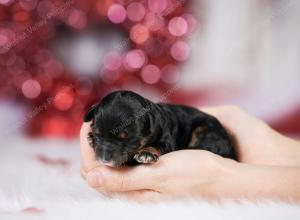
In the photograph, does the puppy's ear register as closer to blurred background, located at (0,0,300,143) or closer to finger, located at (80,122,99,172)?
finger, located at (80,122,99,172)

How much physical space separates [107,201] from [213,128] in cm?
64

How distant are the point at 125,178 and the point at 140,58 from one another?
191cm

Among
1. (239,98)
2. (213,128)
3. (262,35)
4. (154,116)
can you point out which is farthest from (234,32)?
(154,116)

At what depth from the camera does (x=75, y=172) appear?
254cm

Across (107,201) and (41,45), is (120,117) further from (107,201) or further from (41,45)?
(41,45)

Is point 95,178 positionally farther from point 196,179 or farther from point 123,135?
point 196,179

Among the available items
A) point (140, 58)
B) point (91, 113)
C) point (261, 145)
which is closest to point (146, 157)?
point (91, 113)

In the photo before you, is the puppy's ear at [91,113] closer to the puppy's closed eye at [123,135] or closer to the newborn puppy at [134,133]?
the newborn puppy at [134,133]

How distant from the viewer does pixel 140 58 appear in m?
3.68

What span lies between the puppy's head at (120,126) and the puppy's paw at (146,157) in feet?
0.14

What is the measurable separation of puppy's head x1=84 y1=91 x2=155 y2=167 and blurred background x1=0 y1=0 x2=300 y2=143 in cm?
156

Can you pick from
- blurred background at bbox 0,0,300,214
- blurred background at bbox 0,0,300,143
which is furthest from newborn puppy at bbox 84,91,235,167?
blurred background at bbox 0,0,300,143

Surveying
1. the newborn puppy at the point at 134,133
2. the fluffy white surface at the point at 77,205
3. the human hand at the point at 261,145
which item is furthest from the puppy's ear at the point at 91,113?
the human hand at the point at 261,145

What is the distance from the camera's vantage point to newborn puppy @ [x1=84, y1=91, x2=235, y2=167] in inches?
72.8
